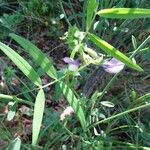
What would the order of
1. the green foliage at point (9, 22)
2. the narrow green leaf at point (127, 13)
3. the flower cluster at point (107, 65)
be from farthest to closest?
the green foliage at point (9, 22)
the flower cluster at point (107, 65)
the narrow green leaf at point (127, 13)

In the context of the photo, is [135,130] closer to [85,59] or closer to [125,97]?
[125,97]

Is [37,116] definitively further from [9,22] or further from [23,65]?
[9,22]

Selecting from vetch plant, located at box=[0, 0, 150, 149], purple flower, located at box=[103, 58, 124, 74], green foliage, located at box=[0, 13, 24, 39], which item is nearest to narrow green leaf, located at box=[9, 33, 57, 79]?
vetch plant, located at box=[0, 0, 150, 149]

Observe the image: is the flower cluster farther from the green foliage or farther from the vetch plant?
the green foliage

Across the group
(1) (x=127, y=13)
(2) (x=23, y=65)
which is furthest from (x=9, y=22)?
(1) (x=127, y=13)

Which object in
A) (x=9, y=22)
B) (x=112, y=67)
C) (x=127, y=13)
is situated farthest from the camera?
(x=9, y=22)

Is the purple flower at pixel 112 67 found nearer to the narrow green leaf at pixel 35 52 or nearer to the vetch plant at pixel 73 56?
the vetch plant at pixel 73 56

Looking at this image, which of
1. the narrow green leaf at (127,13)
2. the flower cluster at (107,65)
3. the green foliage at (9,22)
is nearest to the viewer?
the narrow green leaf at (127,13)

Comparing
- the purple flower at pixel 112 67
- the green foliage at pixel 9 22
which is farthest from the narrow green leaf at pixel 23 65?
the green foliage at pixel 9 22

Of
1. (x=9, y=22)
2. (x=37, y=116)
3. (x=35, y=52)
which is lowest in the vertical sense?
(x=9, y=22)

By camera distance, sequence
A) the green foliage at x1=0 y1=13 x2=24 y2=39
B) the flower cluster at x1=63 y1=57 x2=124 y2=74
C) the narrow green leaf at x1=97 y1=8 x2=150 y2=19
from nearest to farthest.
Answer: the narrow green leaf at x1=97 y1=8 x2=150 y2=19 < the flower cluster at x1=63 y1=57 x2=124 y2=74 < the green foliage at x1=0 y1=13 x2=24 y2=39

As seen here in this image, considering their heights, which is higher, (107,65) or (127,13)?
(127,13)
